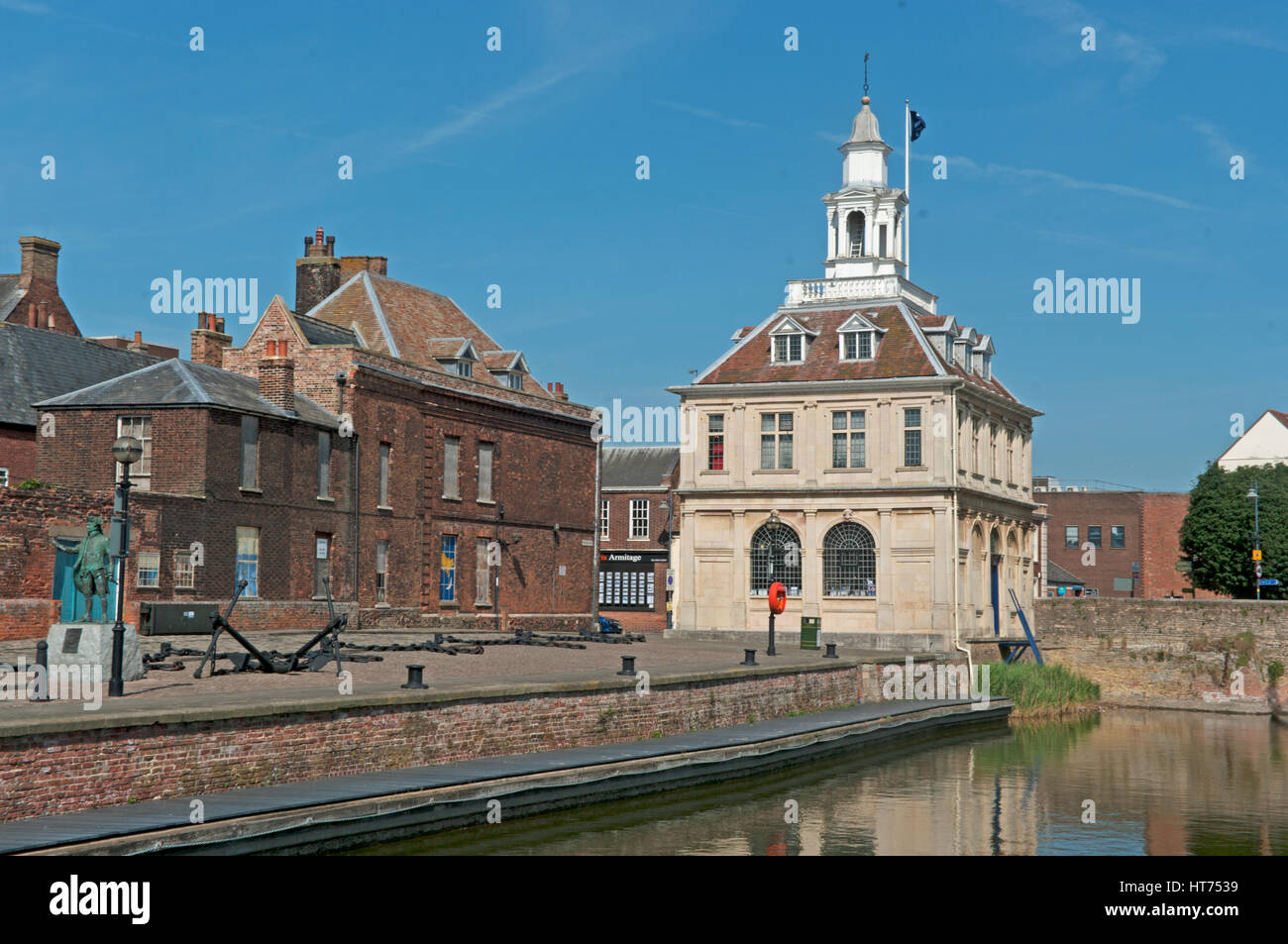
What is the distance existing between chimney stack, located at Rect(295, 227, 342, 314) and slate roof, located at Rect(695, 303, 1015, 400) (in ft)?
45.3

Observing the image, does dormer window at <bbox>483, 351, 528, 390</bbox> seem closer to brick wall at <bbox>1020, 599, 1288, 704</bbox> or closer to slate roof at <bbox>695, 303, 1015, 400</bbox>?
slate roof at <bbox>695, 303, 1015, 400</bbox>

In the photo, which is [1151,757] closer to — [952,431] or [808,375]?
[952,431]

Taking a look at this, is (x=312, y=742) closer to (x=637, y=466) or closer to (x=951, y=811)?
(x=951, y=811)

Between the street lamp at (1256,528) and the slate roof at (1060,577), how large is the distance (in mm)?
20156

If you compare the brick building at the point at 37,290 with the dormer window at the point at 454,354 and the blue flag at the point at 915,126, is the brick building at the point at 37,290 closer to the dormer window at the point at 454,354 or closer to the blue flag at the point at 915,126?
the dormer window at the point at 454,354

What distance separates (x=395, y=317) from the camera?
160 feet

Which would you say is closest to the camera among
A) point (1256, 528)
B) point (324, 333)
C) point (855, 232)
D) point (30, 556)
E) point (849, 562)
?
point (30, 556)

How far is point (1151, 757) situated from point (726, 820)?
16752 millimetres

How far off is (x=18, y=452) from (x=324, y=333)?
9571 millimetres

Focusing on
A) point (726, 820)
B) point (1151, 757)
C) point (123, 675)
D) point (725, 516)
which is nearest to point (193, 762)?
point (123, 675)

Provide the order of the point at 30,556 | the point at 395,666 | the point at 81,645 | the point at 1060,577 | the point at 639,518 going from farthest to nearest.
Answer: the point at 1060,577 → the point at 639,518 → the point at 30,556 → the point at 395,666 → the point at 81,645

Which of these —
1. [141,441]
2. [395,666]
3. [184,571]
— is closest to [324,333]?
[141,441]
